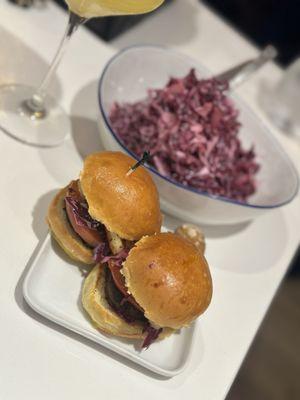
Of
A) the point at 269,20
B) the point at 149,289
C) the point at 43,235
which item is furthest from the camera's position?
the point at 269,20

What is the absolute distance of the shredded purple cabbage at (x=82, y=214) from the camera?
705 millimetres

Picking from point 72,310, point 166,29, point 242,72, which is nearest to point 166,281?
point 72,310

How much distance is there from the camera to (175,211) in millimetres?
904

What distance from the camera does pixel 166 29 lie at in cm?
143

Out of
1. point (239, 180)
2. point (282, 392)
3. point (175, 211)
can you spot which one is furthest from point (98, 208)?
point (282, 392)

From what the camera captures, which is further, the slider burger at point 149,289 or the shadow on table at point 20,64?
the shadow on table at point 20,64

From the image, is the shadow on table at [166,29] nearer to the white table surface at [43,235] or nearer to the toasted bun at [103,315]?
the white table surface at [43,235]

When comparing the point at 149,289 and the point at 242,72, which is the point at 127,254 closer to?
the point at 149,289

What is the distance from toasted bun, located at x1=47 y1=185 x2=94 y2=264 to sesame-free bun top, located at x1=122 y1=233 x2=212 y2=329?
0.07 meters

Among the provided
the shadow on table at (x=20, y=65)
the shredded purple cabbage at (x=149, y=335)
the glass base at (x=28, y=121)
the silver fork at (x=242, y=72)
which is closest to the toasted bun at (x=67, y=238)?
the shredded purple cabbage at (x=149, y=335)

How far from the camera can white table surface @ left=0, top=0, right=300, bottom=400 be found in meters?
0.66

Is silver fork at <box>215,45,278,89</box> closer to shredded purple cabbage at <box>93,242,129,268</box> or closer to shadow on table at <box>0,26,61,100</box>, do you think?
shadow on table at <box>0,26,61,100</box>

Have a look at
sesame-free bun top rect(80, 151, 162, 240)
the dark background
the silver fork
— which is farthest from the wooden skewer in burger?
the dark background

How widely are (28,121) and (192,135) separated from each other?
0.86 ft
